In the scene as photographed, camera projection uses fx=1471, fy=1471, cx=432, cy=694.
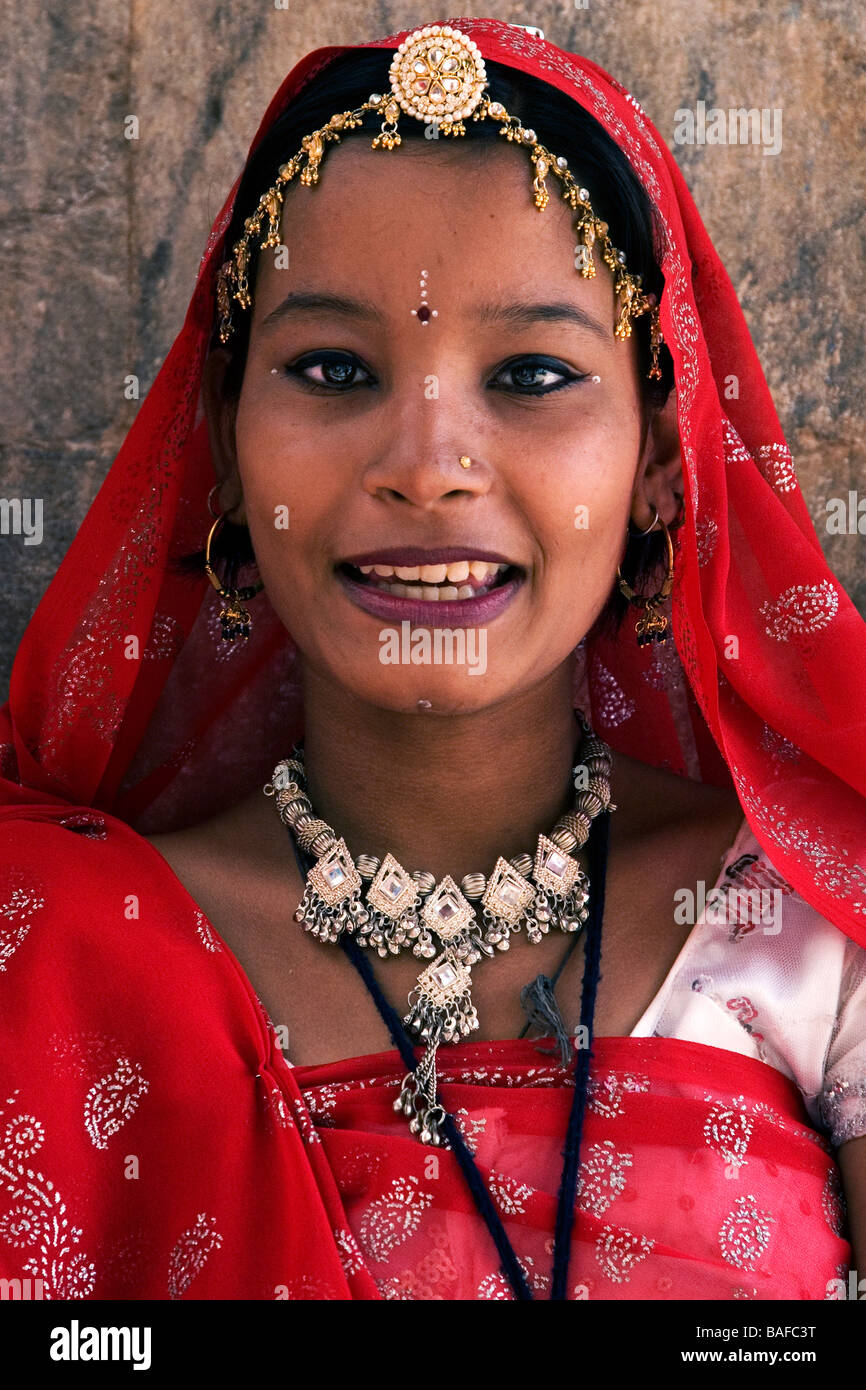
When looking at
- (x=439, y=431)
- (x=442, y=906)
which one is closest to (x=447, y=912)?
(x=442, y=906)

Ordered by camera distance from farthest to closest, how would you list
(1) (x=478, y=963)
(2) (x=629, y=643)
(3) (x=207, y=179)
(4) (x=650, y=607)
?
(3) (x=207, y=179) < (2) (x=629, y=643) < (4) (x=650, y=607) < (1) (x=478, y=963)

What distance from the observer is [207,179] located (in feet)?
7.86

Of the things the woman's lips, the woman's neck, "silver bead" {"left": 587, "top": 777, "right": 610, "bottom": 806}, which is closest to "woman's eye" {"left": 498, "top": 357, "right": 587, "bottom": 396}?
the woman's lips

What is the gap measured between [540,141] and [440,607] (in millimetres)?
547

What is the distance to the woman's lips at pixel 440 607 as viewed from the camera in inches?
63.2

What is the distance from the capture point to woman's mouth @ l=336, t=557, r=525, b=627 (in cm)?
160

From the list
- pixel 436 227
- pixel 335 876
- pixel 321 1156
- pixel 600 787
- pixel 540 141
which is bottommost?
pixel 321 1156

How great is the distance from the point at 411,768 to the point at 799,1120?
61 centimetres

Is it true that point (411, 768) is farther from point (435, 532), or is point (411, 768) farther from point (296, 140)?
point (296, 140)

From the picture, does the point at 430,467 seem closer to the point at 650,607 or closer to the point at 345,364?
the point at 345,364

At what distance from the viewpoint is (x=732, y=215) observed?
2424mm

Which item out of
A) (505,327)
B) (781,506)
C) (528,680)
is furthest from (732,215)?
(528,680)

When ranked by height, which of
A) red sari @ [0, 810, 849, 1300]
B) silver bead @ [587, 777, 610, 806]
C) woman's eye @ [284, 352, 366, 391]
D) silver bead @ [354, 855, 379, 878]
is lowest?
red sari @ [0, 810, 849, 1300]

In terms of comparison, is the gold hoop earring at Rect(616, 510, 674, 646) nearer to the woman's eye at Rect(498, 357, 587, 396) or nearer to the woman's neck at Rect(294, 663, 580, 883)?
the woman's neck at Rect(294, 663, 580, 883)
